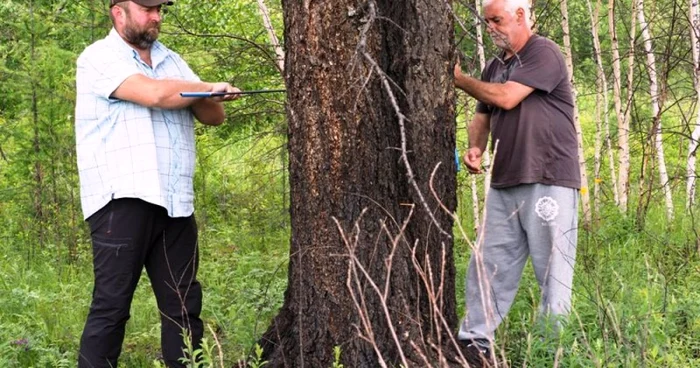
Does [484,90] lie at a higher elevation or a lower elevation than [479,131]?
higher

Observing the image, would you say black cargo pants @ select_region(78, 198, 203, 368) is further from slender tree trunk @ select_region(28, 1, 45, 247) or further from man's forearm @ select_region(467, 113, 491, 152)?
slender tree trunk @ select_region(28, 1, 45, 247)

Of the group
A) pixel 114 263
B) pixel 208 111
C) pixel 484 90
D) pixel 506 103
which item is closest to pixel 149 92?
pixel 208 111

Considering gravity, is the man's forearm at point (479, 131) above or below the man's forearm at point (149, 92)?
below

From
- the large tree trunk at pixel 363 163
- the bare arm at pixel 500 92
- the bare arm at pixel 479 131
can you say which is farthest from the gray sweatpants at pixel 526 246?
the large tree trunk at pixel 363 163

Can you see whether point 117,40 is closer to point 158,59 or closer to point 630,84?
Result: point 158,59

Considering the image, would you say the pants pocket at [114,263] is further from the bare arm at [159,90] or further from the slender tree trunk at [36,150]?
the slender tree trunk at [36,150]

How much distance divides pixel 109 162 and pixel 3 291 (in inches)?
99.2

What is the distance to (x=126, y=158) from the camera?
14.4 ft

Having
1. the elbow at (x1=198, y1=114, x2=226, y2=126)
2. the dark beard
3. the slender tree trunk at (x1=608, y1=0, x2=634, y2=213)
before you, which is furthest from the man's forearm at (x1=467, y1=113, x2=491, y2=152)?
the slender tree trunk at (x1=608, y1=0, x2=634, y2=213)

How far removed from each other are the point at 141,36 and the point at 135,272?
3.67 ft

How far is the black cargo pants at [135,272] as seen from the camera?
4395 millimetres

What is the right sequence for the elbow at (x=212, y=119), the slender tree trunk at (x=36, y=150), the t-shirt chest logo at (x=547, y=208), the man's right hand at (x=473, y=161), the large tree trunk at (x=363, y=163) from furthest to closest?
the slender tree trunk at (x=36, y=150)
the man's right hand at (x=473, y=161)
the t-shirt chest logo at (x=547, y=208)
the elbow at (x=212, y=119)
the large tree trunk at (x=363, y=163)

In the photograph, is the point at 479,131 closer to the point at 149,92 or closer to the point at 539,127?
the point at 539,127

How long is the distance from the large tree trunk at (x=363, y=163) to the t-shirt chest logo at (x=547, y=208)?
0.84 m
